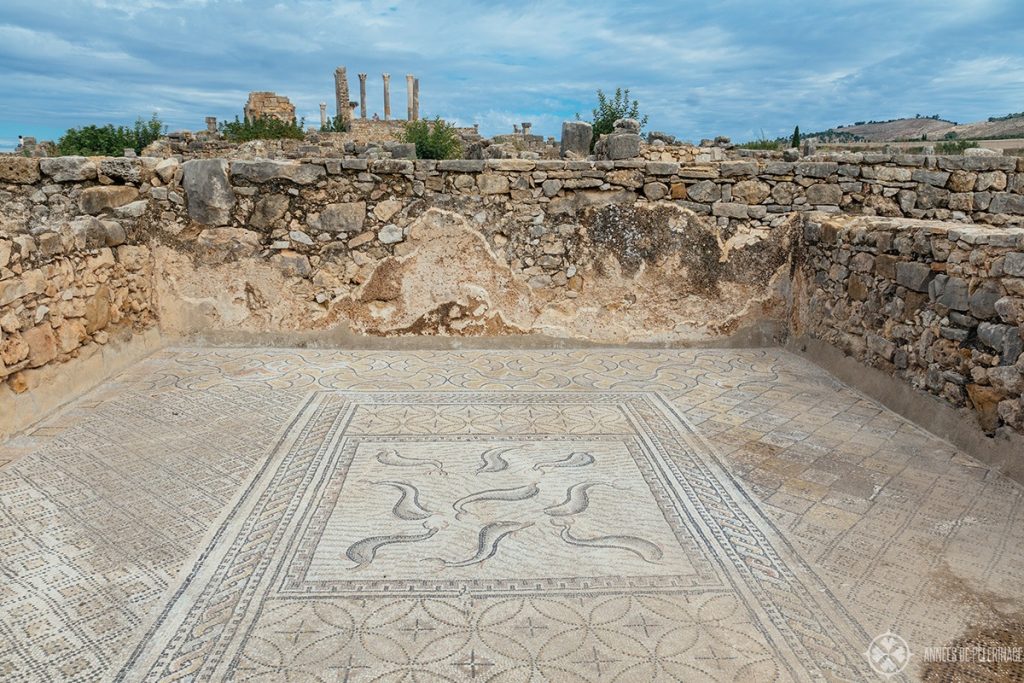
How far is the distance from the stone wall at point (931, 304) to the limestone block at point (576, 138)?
12.2ft

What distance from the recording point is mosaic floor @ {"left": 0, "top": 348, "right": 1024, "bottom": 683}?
1.94m

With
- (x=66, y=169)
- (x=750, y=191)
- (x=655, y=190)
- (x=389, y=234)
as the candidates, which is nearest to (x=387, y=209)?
(x=389, y=234)

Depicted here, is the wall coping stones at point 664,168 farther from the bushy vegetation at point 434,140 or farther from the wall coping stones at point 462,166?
the bushy vegetation at point 434,140

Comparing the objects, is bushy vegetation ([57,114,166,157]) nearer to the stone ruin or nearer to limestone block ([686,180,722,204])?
the stone ruin

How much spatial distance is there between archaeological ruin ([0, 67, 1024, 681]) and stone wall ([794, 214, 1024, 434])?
0.06 ft

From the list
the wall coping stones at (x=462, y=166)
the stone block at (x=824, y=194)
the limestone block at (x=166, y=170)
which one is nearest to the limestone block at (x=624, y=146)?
the wall coping stones at (x=462, y=166)

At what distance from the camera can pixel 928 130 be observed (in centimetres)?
3900

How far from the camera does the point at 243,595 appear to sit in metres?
2.19

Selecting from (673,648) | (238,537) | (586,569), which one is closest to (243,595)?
Result: (238,537)

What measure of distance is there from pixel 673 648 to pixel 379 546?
3.64 ft

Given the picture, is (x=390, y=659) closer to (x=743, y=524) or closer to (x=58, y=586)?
(x=58, y=586)

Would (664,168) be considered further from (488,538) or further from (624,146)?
(488,538)

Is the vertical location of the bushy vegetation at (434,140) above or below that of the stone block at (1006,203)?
above

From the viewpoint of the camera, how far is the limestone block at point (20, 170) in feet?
15.3
